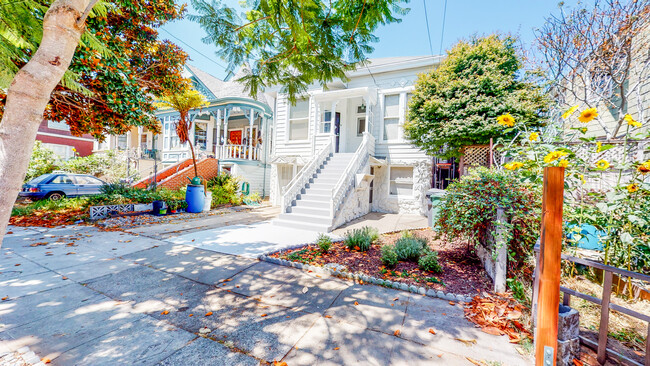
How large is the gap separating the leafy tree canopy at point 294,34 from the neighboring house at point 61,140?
2234cm

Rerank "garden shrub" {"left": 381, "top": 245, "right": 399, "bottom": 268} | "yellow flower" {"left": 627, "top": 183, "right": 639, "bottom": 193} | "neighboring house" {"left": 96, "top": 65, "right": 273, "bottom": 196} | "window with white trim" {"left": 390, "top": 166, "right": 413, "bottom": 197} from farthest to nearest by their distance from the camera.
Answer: "neighboring house" {"left": 96, "top": 65, "right": 273, "bottom": 196}, "window with white trim" {"left": 390, "top": 166, "right": 413, "bottom": 197}, "garden shrub" {"left": 381, "top": 245, "right": 399, "bottom": 268}, "yellow flower" {"left": 627, "top": 183, "right": 639, "bottom": 193}

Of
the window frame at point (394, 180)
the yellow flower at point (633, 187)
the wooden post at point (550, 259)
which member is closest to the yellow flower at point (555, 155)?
the yellow flower at point (633, 187)

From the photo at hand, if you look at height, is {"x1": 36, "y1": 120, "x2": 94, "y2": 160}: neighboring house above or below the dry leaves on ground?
above

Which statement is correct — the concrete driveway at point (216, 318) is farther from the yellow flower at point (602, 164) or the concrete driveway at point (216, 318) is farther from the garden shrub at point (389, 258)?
the yellow flower at point (602, 164)

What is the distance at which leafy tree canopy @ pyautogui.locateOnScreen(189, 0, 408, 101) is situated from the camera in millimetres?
3139

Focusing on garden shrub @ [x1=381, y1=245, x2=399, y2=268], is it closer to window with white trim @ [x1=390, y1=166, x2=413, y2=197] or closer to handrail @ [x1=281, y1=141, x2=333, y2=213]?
handrail @ [x1=281, y1=141, x2=333, y2=213]

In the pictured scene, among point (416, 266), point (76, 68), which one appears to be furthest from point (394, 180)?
point (76, 68)

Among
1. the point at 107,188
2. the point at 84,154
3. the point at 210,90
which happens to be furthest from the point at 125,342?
the point at 84,154

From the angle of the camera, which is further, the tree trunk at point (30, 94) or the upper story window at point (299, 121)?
the upper story window at point (299, 121)

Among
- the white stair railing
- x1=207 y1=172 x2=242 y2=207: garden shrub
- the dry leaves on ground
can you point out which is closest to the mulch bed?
the dry leaves on ground

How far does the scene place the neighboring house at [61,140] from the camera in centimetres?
1822

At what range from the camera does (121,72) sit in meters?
5.74

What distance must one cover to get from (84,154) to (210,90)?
14.5m

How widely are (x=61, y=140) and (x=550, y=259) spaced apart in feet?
95.8
